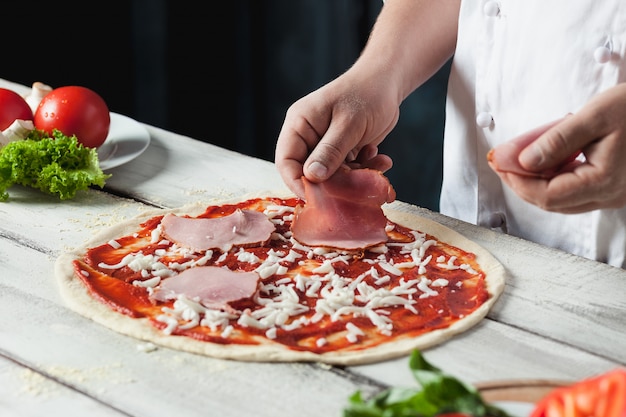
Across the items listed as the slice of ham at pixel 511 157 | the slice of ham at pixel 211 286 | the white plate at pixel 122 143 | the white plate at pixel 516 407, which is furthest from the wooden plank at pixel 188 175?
the white plate at pixel 516 407

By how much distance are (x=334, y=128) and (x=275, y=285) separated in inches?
19.5

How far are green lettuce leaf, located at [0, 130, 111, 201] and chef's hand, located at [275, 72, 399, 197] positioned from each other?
1.76 feet

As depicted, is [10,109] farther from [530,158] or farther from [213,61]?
[213,61]

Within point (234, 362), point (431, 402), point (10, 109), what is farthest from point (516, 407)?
point (10, 109)

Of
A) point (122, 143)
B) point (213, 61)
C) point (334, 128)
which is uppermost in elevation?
point (334, 128)

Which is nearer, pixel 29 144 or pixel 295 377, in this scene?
pixel 295 377

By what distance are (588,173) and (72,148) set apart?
4.55 feet

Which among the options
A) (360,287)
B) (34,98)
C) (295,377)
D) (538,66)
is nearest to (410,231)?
(360,287)

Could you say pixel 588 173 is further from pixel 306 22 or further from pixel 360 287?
pixel 306 22

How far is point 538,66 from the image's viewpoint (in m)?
2.22

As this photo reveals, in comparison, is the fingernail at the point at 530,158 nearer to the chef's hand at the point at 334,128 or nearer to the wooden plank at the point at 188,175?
the chef's hand at the point at 334,128

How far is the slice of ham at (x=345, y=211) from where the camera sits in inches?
81.3

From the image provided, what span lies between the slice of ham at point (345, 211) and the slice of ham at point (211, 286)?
260 mm

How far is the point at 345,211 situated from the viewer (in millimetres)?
2100
